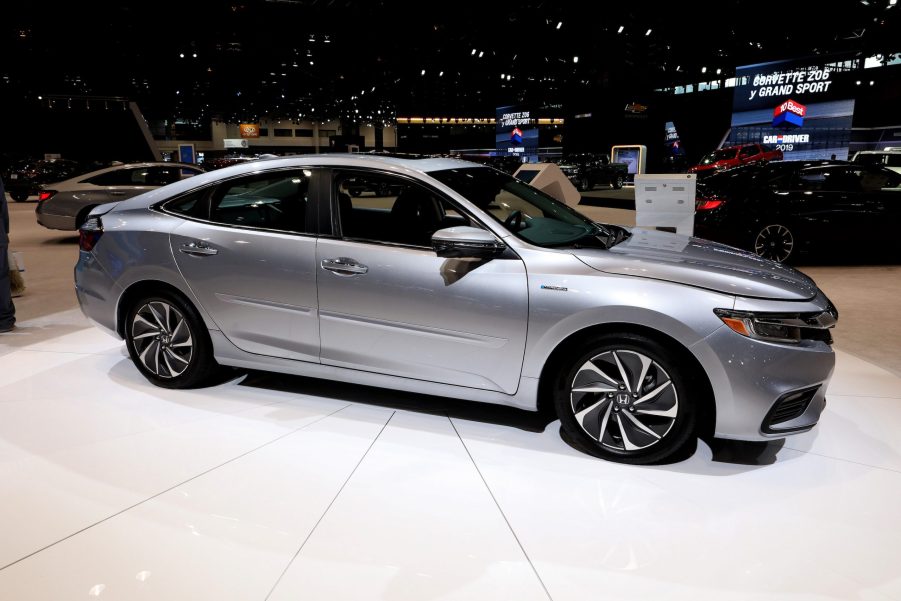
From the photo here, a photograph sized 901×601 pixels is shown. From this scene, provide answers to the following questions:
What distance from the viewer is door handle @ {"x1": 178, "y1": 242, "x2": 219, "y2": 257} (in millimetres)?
3576

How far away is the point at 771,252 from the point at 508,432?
5969mm

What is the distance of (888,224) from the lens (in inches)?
304

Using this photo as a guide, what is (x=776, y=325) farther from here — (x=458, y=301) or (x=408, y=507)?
(x=408, y=507)

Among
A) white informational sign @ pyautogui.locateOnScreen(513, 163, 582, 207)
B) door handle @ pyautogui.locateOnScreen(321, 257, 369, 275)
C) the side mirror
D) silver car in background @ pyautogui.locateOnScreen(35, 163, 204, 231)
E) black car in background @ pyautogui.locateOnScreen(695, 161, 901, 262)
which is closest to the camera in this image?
the side mirror

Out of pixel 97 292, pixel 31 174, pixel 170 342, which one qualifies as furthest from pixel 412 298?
pixel 31 174

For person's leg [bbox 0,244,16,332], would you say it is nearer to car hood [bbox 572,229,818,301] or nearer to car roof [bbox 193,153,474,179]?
car roof [bbox 193,153,474,179]

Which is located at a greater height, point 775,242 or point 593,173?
point 593,173

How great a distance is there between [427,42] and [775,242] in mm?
14901

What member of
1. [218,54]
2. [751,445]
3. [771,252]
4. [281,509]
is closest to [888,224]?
[771,252]

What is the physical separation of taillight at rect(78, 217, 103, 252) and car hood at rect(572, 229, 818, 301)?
10.0ft

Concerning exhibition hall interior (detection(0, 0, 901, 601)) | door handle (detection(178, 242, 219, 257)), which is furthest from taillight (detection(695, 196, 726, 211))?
door handle (detection(178, 242, 219, 257))

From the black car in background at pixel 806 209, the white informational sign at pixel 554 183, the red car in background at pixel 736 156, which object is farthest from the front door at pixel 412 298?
the red car in background at pixel 736 156

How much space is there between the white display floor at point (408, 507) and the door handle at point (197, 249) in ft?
2.94

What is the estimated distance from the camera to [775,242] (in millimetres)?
7750
